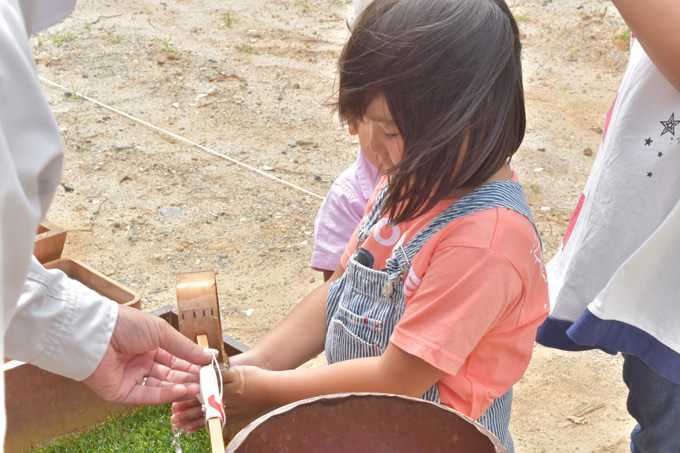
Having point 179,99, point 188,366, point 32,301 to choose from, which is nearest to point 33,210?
point 32,301

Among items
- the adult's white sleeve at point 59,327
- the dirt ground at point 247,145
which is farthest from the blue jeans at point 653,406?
the adult's white sleeve at point 59,327

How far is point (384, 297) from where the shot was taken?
5.10ft

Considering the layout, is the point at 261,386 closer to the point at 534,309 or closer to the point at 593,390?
the point at 534,309

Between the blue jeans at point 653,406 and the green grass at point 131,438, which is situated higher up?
the blue jeans at point 653,406

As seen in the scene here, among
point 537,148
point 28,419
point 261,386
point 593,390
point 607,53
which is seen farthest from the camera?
point 607,53

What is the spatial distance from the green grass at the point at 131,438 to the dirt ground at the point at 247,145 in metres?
0.67

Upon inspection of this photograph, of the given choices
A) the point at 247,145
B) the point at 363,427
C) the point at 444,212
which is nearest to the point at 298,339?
the point at 444,212

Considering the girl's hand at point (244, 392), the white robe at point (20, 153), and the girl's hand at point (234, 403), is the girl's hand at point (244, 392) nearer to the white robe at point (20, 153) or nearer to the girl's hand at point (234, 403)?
the girl's hand at point (234, 403)

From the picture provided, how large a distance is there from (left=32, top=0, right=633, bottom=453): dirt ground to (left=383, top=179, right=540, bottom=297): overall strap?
1298 millimetres

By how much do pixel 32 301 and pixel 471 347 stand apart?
0.78 metres

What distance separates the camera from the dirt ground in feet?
10.2

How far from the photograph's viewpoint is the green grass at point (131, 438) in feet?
7.48

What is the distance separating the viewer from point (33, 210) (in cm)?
85

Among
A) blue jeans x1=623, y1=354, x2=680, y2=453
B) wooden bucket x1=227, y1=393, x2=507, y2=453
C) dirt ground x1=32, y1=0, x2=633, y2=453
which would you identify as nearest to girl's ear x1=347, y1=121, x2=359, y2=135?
wooden bucket x1=227, y1=393, x2=507, y2=453
